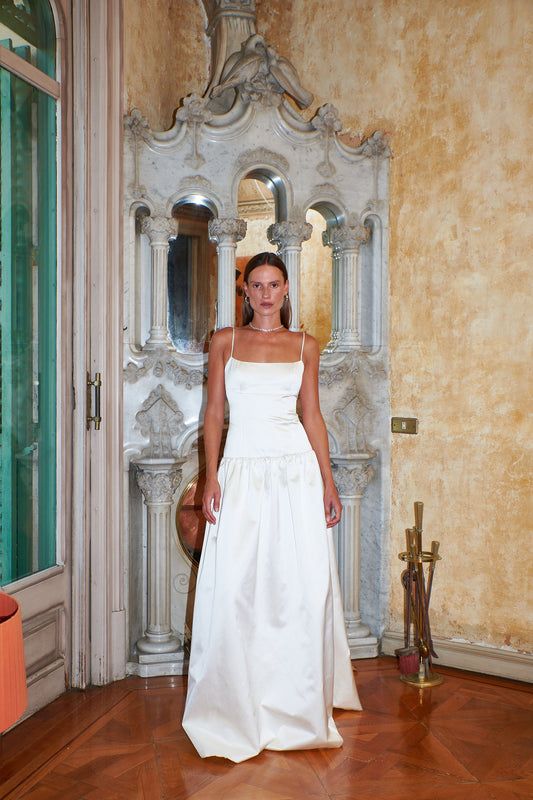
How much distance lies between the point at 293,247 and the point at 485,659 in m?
2.16

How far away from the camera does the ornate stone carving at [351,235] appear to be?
3.60 meters

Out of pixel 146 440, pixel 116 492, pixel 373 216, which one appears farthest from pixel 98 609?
pixel 373 216

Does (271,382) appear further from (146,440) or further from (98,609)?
(98,609)

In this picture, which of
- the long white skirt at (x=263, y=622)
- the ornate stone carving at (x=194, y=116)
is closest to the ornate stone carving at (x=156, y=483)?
the long white skirt at (x=263, y=622)

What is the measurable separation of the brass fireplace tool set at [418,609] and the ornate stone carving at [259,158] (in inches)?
69.5

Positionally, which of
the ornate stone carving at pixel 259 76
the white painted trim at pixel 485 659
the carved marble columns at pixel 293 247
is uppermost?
the ornate stone carving at pixel 259 76

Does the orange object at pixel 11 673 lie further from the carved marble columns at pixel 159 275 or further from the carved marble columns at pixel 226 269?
the carved marble columns at pixel 226 269

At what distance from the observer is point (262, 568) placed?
2.71 meters

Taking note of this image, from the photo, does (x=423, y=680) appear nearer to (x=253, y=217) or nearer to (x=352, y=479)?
(x=352, y=479)

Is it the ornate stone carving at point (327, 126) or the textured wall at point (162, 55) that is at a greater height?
the textured wall at point (162, 55)

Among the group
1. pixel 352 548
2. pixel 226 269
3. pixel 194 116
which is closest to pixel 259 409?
pixel 226 269

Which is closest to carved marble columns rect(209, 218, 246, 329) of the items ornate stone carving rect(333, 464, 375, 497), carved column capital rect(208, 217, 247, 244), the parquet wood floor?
carved column capital rect(208, 217, 247, 244)

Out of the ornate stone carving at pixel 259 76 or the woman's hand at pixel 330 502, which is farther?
the ornate stone carving at pixel 259 76

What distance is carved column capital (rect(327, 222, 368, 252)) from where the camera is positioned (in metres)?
3.60
